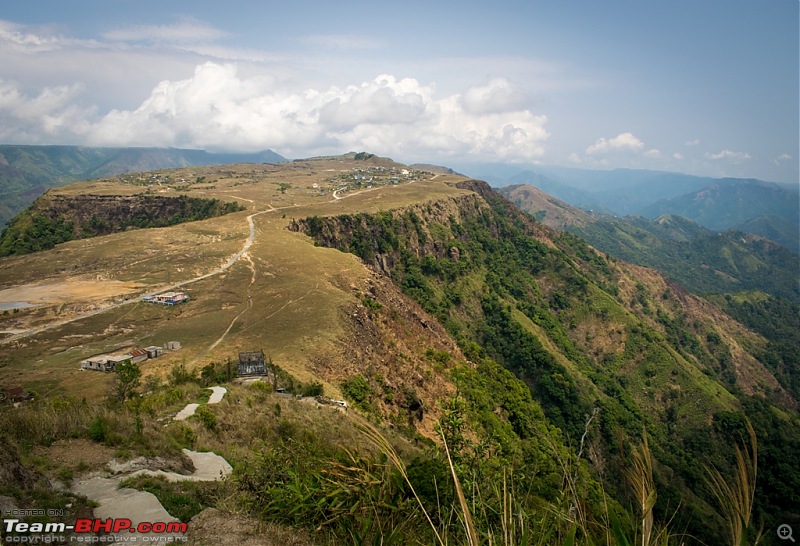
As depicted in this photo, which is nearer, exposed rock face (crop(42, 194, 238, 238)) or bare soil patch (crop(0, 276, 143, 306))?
bare soil patch (crop(0, 276, 143, 306))

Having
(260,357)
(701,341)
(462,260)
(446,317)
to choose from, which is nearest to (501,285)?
(462,260)

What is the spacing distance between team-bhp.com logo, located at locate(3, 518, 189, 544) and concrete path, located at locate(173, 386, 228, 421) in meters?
11.4

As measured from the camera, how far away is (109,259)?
55.8 meters

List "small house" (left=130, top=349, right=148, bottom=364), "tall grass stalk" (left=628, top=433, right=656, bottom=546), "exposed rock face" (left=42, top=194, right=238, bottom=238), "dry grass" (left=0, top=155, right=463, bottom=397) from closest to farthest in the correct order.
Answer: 1. "tall grass stalk" (left=628, top=433, right=656, bottom=546)
2. "small house" (left=130, top=349, right=148, bottom=364)
3. "dry grass" (left=0, top=155, right=463, bottom=397)
4. "exposed rock face" (left=42, top=194, right=238, bottom=238)

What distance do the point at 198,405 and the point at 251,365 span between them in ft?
27.8

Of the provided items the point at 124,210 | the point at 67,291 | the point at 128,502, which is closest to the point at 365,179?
the point at 124,210

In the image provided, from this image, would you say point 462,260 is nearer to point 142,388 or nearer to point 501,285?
point 501,285

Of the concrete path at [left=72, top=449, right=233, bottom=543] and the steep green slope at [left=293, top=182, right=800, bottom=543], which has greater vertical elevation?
the concrete path at [left=72, top=449, right=233, bottom=543]

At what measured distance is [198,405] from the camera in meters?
20.7

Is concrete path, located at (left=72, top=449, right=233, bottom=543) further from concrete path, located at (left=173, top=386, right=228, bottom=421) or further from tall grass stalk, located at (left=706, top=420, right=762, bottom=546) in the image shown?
concrete path, located at (left=173, top=386, right=228, bottom=421)

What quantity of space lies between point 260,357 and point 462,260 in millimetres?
74985

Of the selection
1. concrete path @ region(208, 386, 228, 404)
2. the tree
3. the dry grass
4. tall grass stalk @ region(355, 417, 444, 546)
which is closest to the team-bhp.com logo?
tall grass stalk @ region(355, 417, 444, 546)

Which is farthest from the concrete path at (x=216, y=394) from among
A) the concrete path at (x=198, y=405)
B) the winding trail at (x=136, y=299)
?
the winding trail at (x=136, y=299)

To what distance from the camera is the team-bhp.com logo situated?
6797 millimetres
